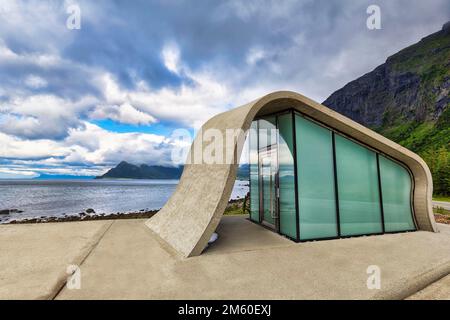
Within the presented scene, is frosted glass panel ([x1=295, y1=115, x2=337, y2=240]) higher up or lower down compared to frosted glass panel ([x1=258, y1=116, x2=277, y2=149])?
lower down

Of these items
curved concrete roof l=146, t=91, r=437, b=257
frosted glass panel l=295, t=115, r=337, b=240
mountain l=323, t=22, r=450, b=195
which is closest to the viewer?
curved concrete roof l=146, t=91, r=437, b=257

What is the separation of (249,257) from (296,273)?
3.40ft

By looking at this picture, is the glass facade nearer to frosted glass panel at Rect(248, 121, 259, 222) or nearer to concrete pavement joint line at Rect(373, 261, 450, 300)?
frosted glass panel at Rect(248, 121, 259, 222)

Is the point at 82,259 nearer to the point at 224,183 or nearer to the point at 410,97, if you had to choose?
the point at 224,183

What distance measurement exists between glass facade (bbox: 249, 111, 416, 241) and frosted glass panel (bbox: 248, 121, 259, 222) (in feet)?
2.86

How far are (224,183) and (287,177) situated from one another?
2.09m

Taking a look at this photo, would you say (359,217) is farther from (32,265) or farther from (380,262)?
(32,265)

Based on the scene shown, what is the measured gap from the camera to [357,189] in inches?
250

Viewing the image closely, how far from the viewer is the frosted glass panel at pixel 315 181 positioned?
5.83m

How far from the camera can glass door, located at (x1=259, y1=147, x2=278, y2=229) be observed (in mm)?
6691

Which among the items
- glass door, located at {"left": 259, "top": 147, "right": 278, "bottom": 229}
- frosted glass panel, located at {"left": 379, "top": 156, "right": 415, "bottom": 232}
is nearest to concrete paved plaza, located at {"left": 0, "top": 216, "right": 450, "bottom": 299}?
frosted glass panel, located at {"left": 379, "top": 156, "right": 415, "bottom": 232}

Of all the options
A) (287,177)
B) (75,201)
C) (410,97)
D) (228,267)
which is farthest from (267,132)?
(410,97)

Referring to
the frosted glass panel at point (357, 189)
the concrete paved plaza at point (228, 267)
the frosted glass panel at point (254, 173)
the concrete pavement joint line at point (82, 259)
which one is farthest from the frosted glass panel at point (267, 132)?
the concrete pavement joint line at point (82, 259)
